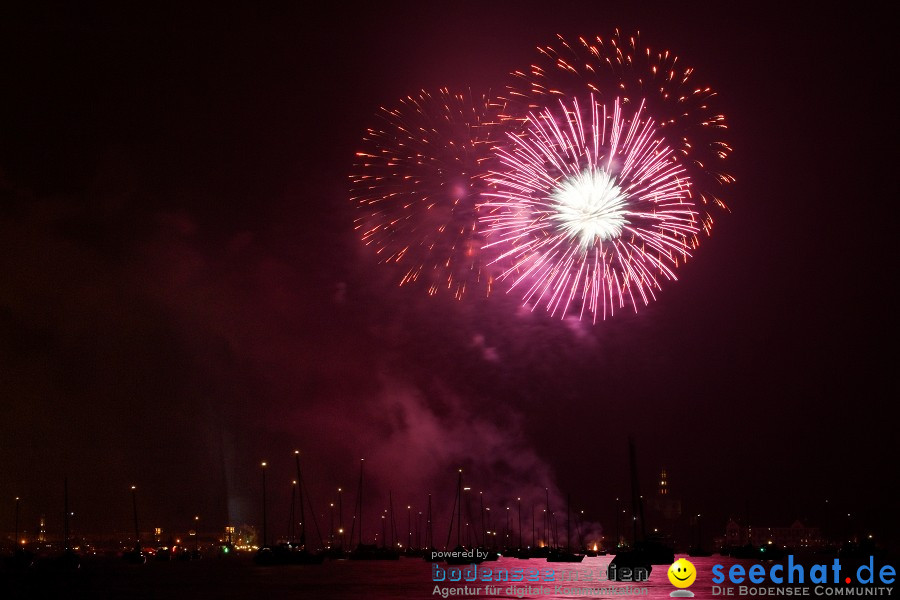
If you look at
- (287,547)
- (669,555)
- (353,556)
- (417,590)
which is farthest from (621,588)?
(353,556)

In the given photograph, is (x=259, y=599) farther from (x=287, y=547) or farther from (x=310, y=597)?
(x=287, y=547)

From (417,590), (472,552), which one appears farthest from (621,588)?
(472,552)

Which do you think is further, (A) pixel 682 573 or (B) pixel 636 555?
(B) pixel 636 555

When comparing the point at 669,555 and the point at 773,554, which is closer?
the point at 669,555

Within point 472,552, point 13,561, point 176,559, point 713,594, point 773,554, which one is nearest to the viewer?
point 713,594

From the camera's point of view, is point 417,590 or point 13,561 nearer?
point 417,590

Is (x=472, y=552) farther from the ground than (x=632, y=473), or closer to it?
closer to it

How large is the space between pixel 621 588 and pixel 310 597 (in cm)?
2141

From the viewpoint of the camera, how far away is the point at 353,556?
550ft

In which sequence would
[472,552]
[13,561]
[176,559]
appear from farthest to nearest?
[176,559], [472,552], [13,561]

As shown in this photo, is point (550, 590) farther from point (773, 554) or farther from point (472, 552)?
point (773, 554)

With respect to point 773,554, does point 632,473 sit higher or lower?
higher

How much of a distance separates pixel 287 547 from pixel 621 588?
2928 inches

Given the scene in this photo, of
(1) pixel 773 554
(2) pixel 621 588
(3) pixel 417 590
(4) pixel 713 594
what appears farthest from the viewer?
(1) pixel 773 554
